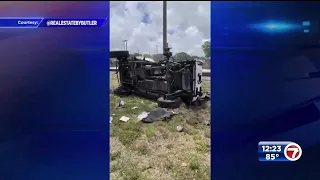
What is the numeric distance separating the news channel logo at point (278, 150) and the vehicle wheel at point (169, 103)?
716 millimetres

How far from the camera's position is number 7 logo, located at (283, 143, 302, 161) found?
188 centimetres

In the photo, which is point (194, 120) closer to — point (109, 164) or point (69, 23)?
point (109, 164)

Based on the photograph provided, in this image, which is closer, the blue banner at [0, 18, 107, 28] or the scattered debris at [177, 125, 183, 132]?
the blue banner at [0, 18, 107, 28]

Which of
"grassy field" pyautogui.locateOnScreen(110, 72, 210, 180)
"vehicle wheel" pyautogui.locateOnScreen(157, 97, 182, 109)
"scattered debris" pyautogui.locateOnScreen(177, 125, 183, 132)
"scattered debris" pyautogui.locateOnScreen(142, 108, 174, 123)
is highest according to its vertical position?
"vehicle wheel" pyautogui.locateOnScreen(157, 97, 182, 109)

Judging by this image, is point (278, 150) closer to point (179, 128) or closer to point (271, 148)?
point (271, 148)

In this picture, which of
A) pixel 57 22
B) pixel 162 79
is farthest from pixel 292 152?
pixel 57 22

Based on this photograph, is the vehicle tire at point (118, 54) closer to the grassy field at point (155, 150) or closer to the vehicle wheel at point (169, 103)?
the grassy field at point (155, 150)

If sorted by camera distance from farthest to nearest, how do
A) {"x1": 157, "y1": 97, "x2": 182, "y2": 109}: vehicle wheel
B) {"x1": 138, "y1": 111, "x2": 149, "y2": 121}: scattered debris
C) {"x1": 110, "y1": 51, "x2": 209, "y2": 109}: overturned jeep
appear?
{"x1": 157, "y1": 97, "x2": 182, "y2": 109}: vehicle wheel < {"x1": 110, "y1": 51, "x2": 209, "y2": 109}: overturned jeep < {"x1": 138, "y1": 111, "x2": 149, "y2": 121}: scattered debris

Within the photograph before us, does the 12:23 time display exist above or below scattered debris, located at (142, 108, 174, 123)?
below

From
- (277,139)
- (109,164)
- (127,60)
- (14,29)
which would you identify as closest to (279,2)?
(277,139)

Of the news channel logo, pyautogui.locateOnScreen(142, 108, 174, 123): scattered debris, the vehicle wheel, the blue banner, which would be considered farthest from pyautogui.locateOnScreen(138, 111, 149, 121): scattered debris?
the news channel logo

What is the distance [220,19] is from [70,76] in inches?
38.0

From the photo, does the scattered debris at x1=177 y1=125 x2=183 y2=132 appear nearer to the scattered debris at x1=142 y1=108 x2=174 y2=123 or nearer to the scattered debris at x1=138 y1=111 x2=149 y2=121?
the scattered debris at x1=142 y1=108 x2=174 y2=123

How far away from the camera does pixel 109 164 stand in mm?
1898
